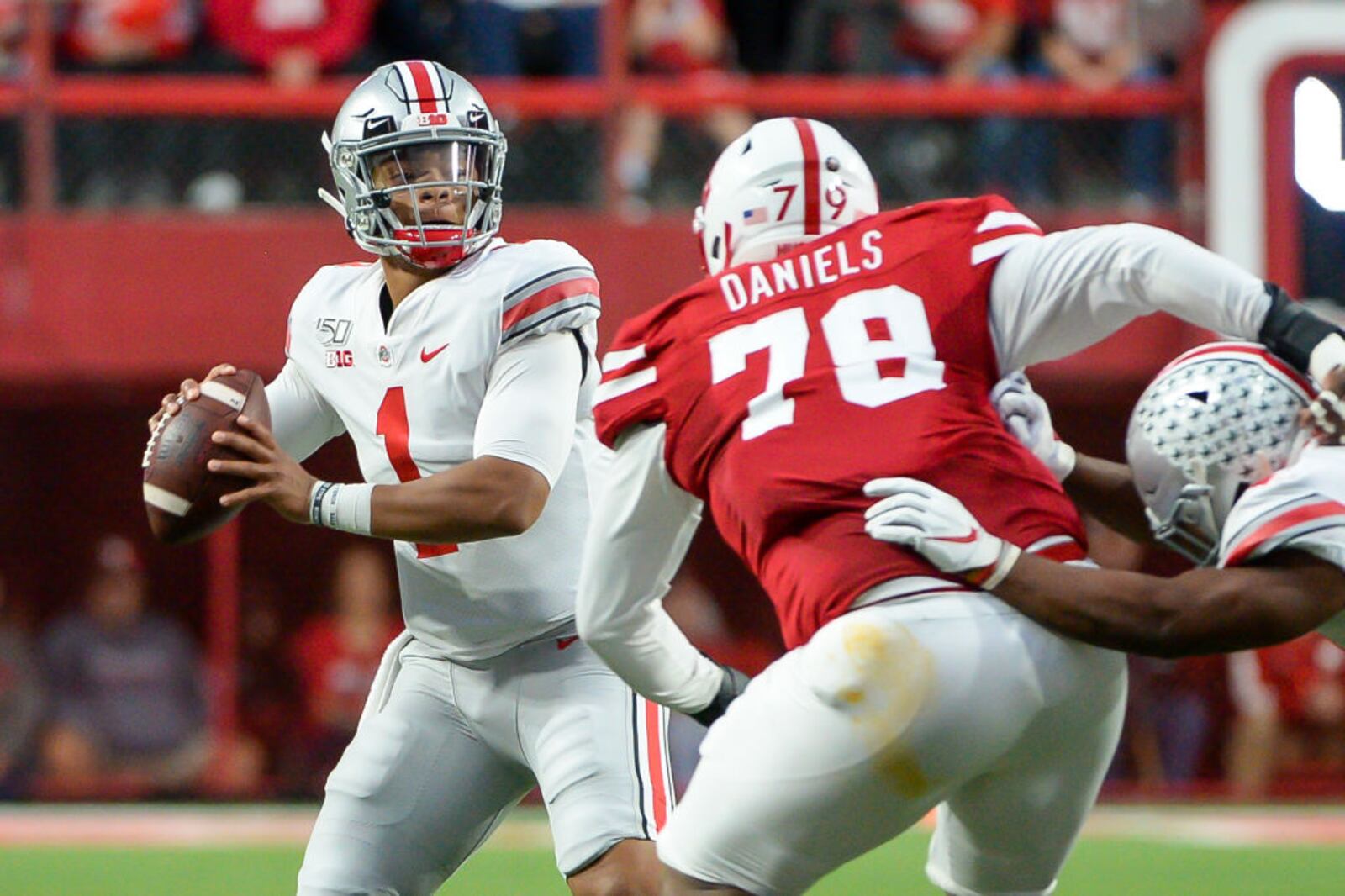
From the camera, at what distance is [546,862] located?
22.1 ft

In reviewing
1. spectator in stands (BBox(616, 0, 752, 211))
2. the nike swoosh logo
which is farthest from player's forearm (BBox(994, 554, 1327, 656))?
spectator in stands (BBox(616, 0, 752, 211))

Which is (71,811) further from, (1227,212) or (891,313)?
(891,313)

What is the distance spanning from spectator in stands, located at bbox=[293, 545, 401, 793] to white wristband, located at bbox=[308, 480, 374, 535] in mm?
5453

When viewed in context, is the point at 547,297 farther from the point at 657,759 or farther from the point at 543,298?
the point at 657,759

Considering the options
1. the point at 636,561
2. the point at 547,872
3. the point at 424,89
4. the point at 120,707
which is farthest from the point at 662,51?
the point at 636,561

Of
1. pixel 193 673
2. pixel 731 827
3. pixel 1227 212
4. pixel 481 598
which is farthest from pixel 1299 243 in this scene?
pixel 731 827

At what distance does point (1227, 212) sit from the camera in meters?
8.91

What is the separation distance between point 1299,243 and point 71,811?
5.88 metres

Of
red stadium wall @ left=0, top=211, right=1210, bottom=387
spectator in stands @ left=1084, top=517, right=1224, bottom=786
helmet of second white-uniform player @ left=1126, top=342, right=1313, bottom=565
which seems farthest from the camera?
spectator in stands @ left=1084, top=517, right=1224, bottom=786

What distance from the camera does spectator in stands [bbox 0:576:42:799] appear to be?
8.88 meters

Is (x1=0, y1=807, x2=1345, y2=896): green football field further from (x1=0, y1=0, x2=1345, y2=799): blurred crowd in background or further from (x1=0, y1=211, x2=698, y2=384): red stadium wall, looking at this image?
(x1=0, y1=211, x2=698, y2=384): red stadium wall

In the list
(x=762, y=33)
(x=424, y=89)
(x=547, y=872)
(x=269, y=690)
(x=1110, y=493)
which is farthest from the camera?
(x=269, y=690)

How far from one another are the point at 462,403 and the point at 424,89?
589 mm

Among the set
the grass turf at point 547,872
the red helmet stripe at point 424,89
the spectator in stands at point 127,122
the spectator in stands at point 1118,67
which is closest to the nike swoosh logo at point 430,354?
the red helmet stripe at point 424,89
